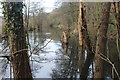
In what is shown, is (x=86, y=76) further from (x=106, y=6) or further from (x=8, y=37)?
(x=8, y=37)

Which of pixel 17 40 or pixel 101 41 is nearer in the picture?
pixel 17 40

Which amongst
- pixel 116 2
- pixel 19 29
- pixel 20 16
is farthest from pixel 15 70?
pixel 116 2

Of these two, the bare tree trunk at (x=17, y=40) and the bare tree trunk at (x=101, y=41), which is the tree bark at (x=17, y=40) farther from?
the bare tree trunk at (x=101, y=41)

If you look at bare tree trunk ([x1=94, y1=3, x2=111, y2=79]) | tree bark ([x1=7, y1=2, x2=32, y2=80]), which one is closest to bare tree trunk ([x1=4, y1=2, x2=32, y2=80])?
tree bark ([x1=7, y1=2, x2=32, y2=80])

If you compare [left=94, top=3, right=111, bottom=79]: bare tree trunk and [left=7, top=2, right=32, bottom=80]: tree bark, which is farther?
[left=94, top=3, right=111, bottom=79]: bare tree trunk

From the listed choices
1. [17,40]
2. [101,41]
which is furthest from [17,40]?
[101,41]

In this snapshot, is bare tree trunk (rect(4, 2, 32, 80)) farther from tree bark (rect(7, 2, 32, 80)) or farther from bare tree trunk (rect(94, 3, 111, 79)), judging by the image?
bare tree trunk (rect(94, 3, 111, 79))

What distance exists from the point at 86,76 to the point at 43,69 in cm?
114

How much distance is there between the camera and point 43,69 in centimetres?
479

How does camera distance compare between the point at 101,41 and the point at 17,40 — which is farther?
the point at 101,41

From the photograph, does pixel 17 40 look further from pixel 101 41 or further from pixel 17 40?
pixel 101 41

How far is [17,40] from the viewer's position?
75.3 inches

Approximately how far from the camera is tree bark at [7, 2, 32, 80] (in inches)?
72.1

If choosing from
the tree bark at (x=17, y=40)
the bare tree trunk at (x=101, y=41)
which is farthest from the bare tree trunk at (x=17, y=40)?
the bare tree trunk at (x=101, y=41)
